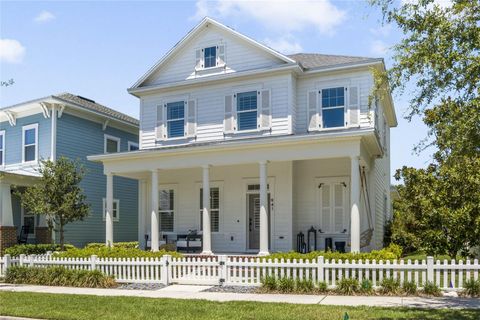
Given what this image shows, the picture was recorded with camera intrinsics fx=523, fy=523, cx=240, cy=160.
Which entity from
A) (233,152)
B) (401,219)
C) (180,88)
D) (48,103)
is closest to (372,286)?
(233,152)

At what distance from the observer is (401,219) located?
875 inches

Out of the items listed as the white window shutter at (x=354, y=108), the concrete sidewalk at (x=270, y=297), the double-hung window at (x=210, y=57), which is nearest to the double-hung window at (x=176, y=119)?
the double-hung window at (x=210, y=57)

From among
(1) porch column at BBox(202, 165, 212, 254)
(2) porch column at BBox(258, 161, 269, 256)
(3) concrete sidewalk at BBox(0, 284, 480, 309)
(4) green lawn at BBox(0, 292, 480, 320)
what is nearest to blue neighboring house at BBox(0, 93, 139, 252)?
(1) porch column at BBox(202, 165, 212, 254)

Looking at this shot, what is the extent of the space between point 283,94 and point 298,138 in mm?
3283

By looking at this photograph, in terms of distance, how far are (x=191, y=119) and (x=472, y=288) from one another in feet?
42.0

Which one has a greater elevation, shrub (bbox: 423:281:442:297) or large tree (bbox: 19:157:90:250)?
large tree (bbox: 19:157:90:250)

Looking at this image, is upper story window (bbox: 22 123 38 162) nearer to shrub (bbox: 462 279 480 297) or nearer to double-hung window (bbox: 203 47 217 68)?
double-hung window (bbox: 203 47 217 68)

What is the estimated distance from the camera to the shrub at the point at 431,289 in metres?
11.6

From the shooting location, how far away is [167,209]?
22.2m

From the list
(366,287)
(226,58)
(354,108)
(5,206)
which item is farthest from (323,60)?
(5,206)

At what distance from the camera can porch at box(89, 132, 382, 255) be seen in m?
17.7

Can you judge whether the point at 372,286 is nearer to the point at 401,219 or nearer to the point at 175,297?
the point at 175,297

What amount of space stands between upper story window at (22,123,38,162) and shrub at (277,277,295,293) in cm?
1599

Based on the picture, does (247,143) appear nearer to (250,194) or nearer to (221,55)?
(250,194)
